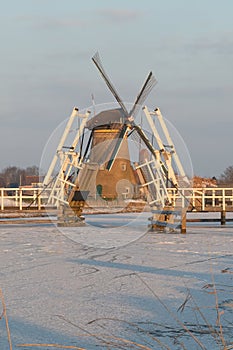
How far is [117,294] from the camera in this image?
668 cm

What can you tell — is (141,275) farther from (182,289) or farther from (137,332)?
(137,332)

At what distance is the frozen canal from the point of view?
4719 mm

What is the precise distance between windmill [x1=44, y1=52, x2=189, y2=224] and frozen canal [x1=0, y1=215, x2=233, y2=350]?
7918 mm

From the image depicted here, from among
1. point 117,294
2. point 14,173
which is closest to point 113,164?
point 117,294

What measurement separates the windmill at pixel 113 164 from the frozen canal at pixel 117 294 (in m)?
7.92

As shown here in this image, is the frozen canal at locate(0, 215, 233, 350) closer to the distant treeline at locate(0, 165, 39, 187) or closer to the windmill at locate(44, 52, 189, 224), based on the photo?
the windmill at locate(44, 52, 189, 224)

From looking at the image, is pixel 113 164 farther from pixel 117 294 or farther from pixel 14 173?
pixel 14 173

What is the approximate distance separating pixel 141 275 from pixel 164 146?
17478mm

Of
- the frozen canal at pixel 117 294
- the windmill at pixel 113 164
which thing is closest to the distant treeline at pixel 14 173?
the windmill at pixel 113 164

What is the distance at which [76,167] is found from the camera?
2300 centimetres

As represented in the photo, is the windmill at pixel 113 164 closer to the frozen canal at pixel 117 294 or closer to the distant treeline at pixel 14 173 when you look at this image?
the frozen canal at pixel 117 294

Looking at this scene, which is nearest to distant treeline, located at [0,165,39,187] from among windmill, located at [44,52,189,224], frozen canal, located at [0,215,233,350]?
windmill, located at [44,52,189,224]

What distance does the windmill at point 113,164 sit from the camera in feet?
71.2

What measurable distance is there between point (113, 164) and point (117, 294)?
72.9 ft
